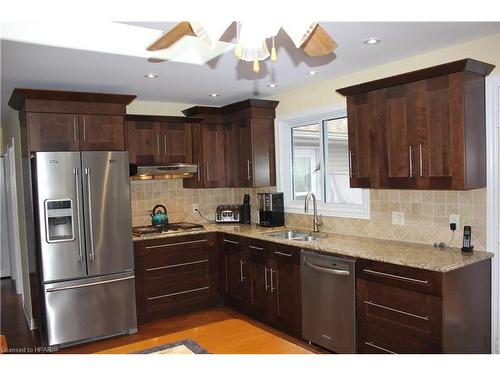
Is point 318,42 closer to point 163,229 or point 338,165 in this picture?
point 338,165

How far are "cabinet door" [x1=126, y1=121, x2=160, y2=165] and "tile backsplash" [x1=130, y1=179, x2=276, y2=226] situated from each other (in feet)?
1.23

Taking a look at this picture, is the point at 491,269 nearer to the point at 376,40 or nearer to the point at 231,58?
the point at 376,40

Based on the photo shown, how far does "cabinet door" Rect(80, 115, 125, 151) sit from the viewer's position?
12.7 feet

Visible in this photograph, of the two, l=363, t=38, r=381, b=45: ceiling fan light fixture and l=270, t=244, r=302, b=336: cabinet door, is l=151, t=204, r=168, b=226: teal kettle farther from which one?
l=363, t=38, r=381, b=45: ceiling fan light fixture

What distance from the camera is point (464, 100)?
2807 mm

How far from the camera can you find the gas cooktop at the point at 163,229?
4.43 m

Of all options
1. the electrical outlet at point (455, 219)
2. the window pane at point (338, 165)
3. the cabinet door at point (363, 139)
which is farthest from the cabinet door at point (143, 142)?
the electrical outlet at point (455, 219)

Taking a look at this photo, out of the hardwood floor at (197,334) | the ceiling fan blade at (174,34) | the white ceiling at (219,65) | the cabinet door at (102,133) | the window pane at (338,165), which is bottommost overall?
the hardwood floor at (197,334)

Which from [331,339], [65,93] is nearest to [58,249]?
[65,93]

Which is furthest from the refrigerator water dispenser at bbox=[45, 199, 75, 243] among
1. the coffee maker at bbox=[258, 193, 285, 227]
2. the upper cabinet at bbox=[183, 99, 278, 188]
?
the coffee maker at bbox=[258, 193, 285, 227]

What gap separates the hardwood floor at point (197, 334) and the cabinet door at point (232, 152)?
1.53m

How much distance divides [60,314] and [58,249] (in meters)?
0.59

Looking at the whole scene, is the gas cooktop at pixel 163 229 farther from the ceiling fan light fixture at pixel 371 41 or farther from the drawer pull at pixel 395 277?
the ceiling fan light fixture at pixel 371 41

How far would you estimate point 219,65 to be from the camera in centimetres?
335
